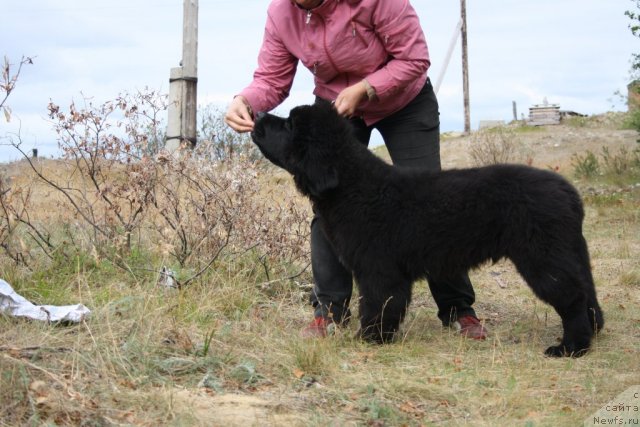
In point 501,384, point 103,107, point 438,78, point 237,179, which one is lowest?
point 501,384

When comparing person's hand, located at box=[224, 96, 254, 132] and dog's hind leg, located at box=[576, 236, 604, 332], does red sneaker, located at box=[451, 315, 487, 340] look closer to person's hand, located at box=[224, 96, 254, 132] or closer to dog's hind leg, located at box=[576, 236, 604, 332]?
dog's hind leg, located at box=[576, 236, 604, 332]

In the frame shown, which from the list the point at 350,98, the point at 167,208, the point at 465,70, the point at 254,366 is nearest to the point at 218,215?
the point at 167,208

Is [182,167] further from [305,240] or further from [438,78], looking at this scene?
[438,78]

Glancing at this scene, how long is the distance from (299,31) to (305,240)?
→ 196 cm

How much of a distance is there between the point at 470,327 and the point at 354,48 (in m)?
1.85

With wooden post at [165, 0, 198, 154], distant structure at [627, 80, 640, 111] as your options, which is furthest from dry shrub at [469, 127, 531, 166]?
wooden post at [165, 0, 198, 154]

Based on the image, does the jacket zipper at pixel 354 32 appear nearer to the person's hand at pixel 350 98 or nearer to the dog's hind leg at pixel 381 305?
the person's hand at pixel 350 98

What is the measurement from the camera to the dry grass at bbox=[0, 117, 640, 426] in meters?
3.03

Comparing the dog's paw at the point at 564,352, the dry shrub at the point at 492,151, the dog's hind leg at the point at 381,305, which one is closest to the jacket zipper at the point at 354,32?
the dog's hind leg at the point at 381,305

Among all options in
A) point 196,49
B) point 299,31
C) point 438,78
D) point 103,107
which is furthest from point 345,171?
point 438,78

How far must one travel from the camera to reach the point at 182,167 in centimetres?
545

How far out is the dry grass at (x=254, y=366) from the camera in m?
3.03

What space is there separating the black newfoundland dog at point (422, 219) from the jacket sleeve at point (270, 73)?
0.47 meters

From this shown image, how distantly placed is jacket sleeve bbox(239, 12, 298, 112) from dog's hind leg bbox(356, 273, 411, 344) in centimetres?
129
